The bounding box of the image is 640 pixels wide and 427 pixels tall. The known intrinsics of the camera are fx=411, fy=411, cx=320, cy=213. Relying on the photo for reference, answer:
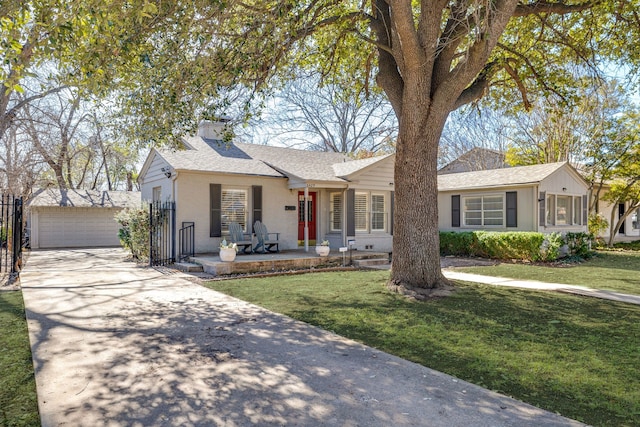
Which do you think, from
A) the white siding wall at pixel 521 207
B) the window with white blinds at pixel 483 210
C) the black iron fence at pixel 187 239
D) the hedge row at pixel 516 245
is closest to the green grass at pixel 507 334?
the black iron fence at pixel 187 239

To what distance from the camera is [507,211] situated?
16.0 metres

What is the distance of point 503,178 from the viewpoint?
16453 mm

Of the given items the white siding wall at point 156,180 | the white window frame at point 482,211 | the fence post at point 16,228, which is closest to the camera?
the fence post at point 16,228

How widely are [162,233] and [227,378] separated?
949 cm

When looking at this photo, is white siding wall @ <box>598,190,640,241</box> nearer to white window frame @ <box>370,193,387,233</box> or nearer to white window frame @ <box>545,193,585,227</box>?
white window frame @ <box>545,193,585,227</box>

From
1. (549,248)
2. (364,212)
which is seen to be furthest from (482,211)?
(364,212)

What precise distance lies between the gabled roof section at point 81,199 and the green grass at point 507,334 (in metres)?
14.3

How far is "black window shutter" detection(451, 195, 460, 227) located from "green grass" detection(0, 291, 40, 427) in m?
15.6

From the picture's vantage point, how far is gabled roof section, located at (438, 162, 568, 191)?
610 inches

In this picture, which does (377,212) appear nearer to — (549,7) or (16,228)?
(549,7)

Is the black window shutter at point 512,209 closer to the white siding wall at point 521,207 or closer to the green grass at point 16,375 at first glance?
the white siding wall at point 521,207

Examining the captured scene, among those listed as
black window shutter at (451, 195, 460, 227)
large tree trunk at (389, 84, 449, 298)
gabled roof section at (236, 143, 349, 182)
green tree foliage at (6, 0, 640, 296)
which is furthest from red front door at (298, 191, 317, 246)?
large tree trunk at (389, 84, 449, 298)

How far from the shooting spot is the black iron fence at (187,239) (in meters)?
12.1

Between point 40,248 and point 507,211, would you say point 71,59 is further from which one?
point 40,248
